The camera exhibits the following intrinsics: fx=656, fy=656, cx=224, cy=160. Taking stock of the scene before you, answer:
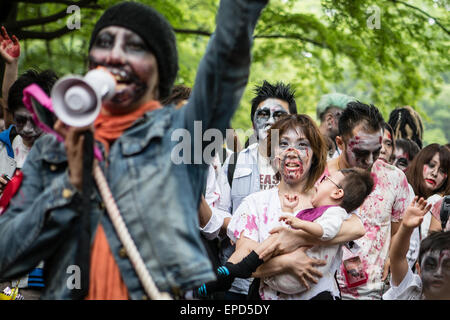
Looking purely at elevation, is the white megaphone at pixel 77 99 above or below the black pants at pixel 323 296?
above

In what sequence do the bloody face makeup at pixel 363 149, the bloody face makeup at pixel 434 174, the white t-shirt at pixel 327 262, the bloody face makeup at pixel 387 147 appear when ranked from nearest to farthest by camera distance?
1. the white t-shirt at pixel 327 262
2. the bloody face makeup at pixel 363 149
3. the bloody face makeup at pixel 434 174
4. the bloody face makeup at pixel 387 147

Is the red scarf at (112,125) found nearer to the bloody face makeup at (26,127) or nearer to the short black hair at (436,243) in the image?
the bloody face makeup at (26,127)

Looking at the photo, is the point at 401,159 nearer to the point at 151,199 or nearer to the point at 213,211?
the point at 213,211

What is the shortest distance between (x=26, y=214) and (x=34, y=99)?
45 centimetres

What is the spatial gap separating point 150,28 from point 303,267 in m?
1.99

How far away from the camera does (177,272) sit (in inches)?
94.7

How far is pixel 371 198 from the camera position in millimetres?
5340

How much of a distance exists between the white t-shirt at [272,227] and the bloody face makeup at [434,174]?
2253 mm

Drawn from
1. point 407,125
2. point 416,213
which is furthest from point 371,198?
point 407,125

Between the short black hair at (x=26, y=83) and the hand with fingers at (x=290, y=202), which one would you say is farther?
the short black hair at (x=26, y=83)

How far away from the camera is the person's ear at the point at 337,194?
14.7ft

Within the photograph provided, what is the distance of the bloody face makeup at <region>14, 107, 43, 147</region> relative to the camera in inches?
184

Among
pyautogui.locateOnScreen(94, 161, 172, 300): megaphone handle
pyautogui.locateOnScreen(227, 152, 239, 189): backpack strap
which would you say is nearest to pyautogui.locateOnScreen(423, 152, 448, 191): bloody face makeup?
pyautogui.locateOnScreen(227, 152, 239, 189): backpack strap

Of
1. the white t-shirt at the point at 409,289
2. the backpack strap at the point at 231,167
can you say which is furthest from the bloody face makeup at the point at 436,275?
the backpack strap at the point at 231,167
